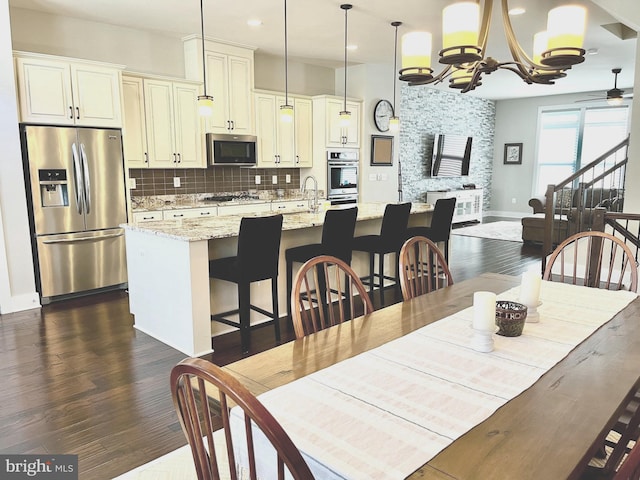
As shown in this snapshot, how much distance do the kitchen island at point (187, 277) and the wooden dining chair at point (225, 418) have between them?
218 centimetres

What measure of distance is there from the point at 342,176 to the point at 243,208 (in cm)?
178

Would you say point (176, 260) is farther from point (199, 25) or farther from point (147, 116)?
point (199, 25)

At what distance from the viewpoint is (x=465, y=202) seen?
10430mm

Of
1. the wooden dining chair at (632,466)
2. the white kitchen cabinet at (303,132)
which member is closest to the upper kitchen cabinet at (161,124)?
the white kitchen cabinet at (303,132)

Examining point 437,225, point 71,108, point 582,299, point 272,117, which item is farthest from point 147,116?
point 582,299

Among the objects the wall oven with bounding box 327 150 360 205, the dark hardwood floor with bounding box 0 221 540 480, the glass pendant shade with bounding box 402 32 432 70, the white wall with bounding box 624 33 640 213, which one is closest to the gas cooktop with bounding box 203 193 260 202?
the wall oven with bounding box 327 150 360 205

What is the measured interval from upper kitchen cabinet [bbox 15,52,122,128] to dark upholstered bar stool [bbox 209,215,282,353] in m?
2.37

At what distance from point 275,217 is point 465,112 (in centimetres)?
899

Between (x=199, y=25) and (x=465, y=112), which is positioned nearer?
Result: (x=199, y=25)

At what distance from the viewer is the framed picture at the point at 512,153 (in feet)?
38.2

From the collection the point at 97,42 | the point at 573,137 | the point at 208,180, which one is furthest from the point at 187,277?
the point at 573,137

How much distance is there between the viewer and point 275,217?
3330 mm

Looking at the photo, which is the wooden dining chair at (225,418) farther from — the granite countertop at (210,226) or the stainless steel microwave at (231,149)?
the stainless steel microwave at (231,149)

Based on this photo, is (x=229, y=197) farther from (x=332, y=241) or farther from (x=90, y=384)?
(x=90, y=384)
